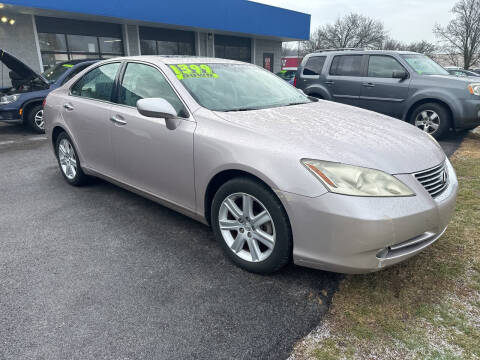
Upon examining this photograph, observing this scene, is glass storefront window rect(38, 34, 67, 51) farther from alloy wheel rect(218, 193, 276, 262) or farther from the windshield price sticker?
alloy wheel rect(218, 193, 276, 262)

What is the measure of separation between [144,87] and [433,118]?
595cm

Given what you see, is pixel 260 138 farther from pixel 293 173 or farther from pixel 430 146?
pixel 430 146

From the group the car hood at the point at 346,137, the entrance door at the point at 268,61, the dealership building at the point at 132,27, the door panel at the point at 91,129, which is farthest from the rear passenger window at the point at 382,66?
the entrance door at the point at 268,61

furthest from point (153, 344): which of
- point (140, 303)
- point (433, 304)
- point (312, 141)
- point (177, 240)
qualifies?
point (433, 304)

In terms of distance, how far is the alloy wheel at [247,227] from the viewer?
8.16 ft

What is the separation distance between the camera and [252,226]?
2.56m

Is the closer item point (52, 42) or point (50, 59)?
point (52, 42)

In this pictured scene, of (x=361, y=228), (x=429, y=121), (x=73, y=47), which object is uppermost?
(x=73, y=47)

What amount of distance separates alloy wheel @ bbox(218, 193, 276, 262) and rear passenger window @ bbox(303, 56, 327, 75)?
6.59m

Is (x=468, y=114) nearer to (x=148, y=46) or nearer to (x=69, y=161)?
(x=69, y=161)

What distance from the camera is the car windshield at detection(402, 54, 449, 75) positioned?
7211 mm

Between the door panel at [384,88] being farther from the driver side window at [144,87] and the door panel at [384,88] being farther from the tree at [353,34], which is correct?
the tree at [353,34]

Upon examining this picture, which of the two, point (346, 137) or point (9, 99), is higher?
point (346, 137)

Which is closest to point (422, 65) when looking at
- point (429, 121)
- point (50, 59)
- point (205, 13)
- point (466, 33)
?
point (429, 121)
